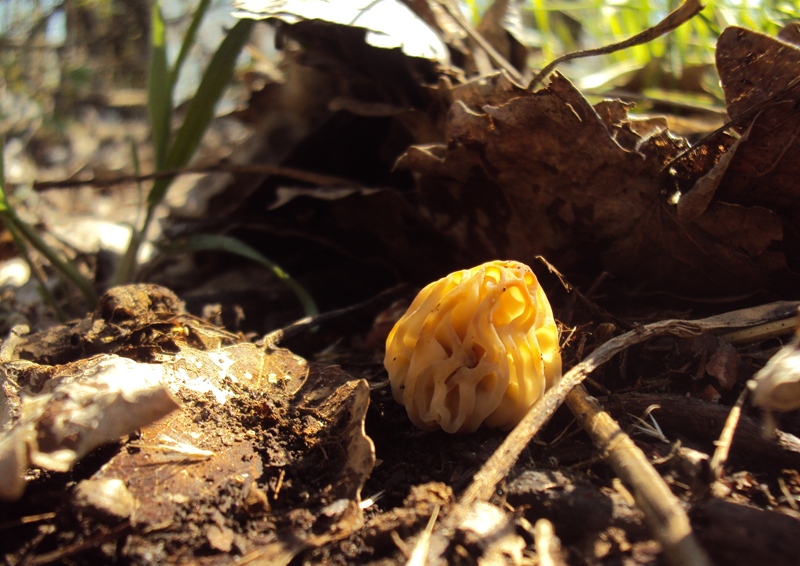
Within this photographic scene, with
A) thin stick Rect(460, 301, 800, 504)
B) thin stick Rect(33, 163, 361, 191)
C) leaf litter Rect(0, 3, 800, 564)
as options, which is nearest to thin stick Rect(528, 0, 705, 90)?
leaf litter Rect(0, 3, 800, 564)

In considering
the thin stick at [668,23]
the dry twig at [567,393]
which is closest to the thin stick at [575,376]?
the dry twig at [567,393]

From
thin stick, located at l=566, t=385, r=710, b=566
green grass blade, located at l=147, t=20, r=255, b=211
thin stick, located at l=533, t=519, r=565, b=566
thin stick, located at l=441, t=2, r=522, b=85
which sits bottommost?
thin stick, located at l=533, t=519, r=565, b=566

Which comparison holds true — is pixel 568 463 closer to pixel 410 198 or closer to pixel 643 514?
pixel 643 514

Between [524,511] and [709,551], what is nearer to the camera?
[709,551]

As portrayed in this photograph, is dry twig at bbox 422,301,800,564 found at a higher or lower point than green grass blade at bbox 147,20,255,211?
lower

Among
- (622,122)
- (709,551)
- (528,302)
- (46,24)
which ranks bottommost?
(709,551)

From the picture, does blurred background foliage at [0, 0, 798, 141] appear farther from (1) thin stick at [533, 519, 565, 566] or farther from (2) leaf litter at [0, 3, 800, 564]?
(1) thin stick at [533, 519, 565, 566]

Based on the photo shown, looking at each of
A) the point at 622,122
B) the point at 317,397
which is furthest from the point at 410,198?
the point at 317,397
